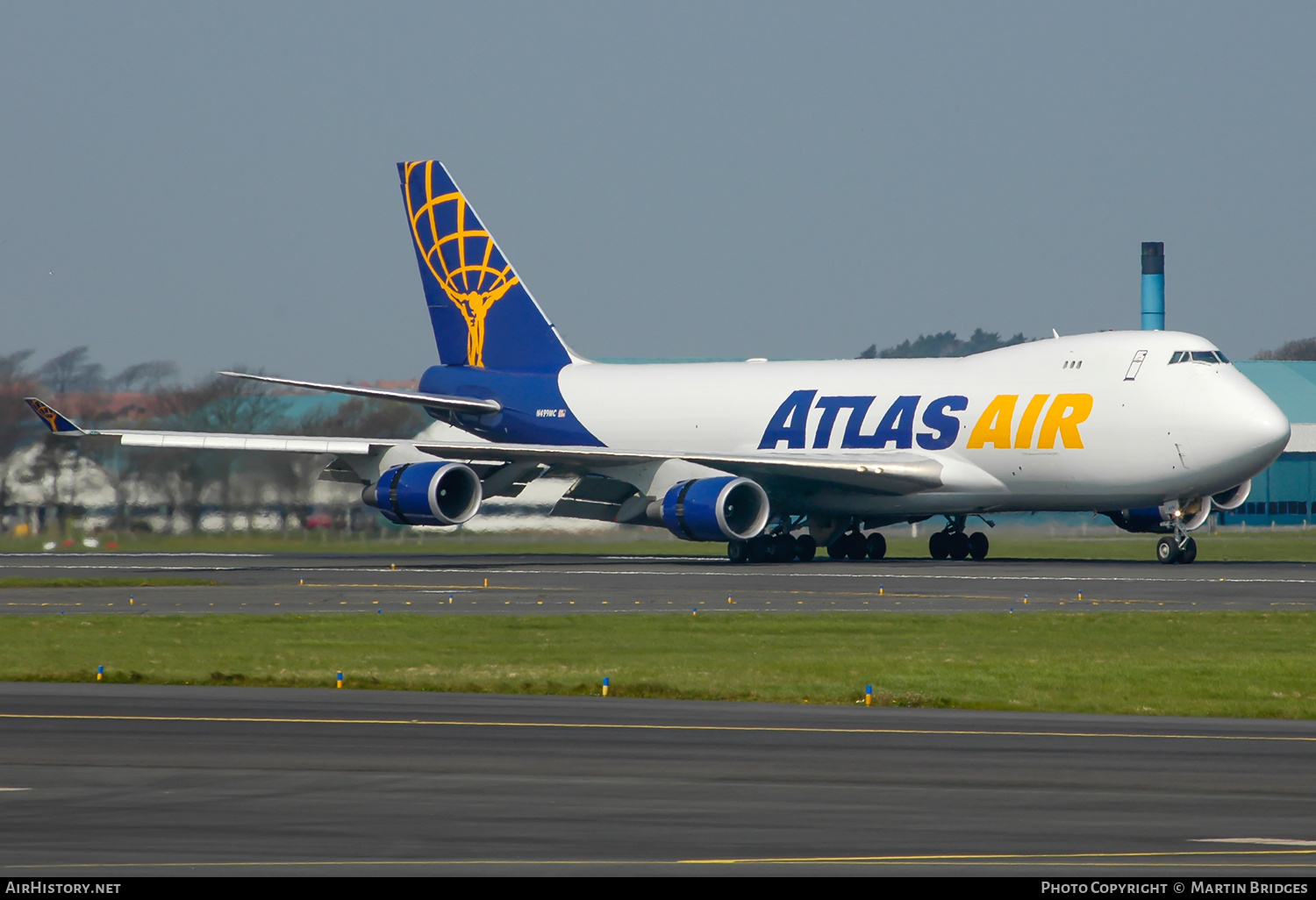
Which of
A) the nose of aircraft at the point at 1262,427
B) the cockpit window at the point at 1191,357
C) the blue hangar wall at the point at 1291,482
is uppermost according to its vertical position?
the cockpit window at the point at 1191,357

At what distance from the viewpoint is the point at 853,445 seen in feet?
143

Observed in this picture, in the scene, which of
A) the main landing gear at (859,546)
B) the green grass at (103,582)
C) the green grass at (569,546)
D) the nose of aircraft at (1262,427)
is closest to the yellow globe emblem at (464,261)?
the green grass at (569,546)

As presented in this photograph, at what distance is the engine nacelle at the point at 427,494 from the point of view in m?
42.3

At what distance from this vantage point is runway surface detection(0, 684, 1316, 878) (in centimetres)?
977

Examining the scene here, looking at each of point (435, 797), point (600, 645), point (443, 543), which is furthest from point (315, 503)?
point (435, 797)

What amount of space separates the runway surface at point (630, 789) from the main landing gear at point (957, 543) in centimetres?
2823

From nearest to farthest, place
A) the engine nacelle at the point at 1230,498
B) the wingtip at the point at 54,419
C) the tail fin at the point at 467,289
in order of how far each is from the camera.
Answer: the wingtip at the point at 54,419, the engine nacelle at the point at 1230,498, the tail fin at the point at 467,289

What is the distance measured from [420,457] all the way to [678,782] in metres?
31.2

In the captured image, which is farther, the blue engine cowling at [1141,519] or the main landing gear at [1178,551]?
the blue engine cowling at [1141,519]

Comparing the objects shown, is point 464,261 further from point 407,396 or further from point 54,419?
point 54,419

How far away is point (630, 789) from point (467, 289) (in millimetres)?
Result: 40714

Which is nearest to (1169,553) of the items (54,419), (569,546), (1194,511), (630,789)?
(1194,511)

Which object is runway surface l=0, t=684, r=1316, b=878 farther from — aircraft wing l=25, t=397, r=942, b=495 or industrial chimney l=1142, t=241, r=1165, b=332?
industrial chimney l=1142, t=241, r=1165, b=332

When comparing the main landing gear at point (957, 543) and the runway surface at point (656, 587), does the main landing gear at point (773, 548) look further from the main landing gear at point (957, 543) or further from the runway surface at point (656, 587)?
the main landing gear at point (957, 543)
